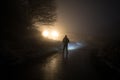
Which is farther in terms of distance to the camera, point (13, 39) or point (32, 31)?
point (32, 31)

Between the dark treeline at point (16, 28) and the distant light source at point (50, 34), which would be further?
the distant light source at point (50, 34)

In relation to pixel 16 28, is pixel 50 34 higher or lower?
higher

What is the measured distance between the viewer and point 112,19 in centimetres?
8569

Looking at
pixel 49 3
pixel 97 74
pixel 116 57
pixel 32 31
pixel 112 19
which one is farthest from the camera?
pixel 112 19

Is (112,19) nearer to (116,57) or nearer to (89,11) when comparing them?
(89,11)

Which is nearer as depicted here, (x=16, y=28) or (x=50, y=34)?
(x=16, y=28)

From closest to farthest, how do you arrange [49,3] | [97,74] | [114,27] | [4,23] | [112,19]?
[97,74] → [4,23] → [49,3] → [114,27] → [112,19]

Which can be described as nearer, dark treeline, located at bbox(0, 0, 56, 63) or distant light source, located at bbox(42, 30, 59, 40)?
dark treeline, located at bbox(0, 0, 56, 63)

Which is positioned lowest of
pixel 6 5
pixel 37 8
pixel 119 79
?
pixel 119 79

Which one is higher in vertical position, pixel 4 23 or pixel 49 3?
pixel 49 3

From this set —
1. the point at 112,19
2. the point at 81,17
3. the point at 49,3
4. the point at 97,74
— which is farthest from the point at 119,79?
the point at 81,17

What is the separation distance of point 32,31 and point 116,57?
24250 mm

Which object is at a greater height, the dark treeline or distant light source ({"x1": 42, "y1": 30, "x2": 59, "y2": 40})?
distant light source ({"x1": 42, "y1": 30, "x2": 59, "y2": 40})

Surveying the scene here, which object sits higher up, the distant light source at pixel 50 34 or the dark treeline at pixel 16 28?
the distant light source at pixel 50 34
